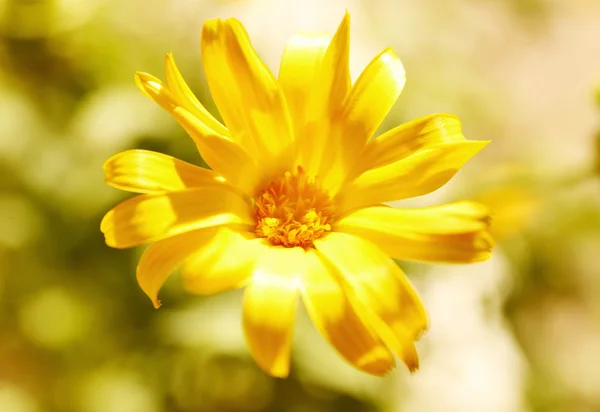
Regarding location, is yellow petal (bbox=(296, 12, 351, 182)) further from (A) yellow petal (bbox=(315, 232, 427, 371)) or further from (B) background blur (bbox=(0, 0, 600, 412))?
(B) background blur (bbox=(0, 0, 600, 412))

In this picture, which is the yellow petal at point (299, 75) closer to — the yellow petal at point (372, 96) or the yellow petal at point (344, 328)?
the yellow petal at point (372, 96)

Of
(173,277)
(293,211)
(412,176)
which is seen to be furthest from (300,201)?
(173,277)

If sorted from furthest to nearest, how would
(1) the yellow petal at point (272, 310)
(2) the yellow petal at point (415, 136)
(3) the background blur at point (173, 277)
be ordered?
(3) the background blur at point (173, 277), (2) the yellow petal at point (415, 136), (1) the yellow petal at point (272, 310)

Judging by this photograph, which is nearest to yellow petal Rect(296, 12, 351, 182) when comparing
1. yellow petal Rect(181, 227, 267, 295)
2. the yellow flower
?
the yellow flower

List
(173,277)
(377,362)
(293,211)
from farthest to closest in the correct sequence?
(173,277), (293,211), (377,362)

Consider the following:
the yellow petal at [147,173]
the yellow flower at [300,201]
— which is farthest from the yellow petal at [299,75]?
the yellow petal at [147,173]

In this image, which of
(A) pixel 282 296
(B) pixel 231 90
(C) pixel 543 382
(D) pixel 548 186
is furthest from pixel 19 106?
(C) pixel 543 382

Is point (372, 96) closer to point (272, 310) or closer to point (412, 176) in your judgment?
point (412, 176)

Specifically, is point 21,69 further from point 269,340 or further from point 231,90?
point 269,340
